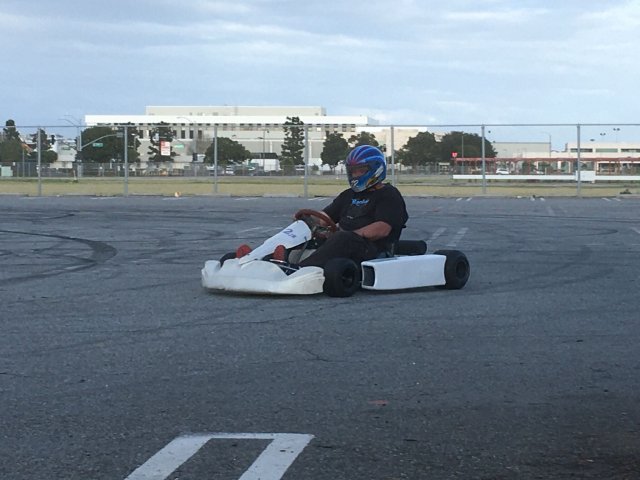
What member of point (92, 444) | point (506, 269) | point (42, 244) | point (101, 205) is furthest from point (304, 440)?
point (101, 205)

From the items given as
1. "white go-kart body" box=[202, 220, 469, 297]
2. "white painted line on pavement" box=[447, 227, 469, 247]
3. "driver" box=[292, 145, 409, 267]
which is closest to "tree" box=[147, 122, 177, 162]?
"white painted line on pavement" box=[447, 227, 469, 247]

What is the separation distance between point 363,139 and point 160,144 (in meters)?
8.50

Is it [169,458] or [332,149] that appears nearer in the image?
[169,458]

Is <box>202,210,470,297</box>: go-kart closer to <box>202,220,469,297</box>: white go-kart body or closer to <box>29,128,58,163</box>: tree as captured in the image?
<box>202,220,469,297</box>: white go-kart body

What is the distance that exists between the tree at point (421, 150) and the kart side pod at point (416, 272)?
2868cm

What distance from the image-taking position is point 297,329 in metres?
7.93

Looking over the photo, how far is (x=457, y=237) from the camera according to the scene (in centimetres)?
1680

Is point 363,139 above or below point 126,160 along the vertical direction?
above

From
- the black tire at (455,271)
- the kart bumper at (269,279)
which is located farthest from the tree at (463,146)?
the kart bumper at (269,279)

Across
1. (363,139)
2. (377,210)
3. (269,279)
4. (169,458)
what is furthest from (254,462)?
(363,139)

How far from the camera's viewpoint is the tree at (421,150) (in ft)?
129

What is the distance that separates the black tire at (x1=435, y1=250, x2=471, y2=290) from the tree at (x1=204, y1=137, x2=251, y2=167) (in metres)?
29.8

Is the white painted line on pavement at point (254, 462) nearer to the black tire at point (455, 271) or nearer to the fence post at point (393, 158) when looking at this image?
the black tire at point (455, 271)

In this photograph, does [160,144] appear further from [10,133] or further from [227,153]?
[10,133]
